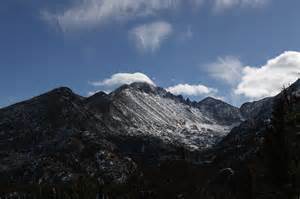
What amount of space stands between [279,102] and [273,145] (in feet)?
24.6

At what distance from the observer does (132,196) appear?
607 feet

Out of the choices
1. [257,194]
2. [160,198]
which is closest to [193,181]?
[160,198]

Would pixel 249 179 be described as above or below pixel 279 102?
below

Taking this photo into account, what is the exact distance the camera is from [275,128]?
209 feet

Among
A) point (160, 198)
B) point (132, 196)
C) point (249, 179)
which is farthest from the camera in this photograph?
point (132, 196)

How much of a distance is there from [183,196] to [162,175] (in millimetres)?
42470

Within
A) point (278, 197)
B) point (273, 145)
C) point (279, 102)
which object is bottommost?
point (278, 197)

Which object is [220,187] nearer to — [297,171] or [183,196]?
[183,196]

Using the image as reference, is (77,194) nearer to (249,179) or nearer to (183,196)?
(183,196)

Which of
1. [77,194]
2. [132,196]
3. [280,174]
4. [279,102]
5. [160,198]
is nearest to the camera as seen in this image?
[280,174]

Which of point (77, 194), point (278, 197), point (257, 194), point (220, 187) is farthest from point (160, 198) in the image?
point (278, 197)

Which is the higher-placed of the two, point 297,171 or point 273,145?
point 273,145

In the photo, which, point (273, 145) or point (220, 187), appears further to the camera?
point (220, 187)

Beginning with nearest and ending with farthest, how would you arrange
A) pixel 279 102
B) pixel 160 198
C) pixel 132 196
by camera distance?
pixel 279 102
pixel 160 198
pixel 132 196
